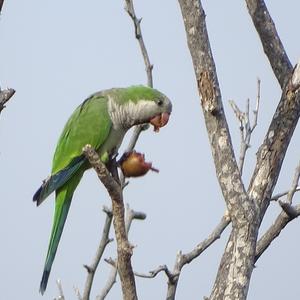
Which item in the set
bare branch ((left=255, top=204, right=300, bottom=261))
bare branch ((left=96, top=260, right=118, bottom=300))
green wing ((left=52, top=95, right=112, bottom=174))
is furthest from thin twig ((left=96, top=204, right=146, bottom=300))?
green wing ((left=52, top=95, right=112, bottom=174))

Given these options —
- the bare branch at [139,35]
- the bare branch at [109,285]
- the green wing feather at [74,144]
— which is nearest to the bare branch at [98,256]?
the bare branch at [109,285]

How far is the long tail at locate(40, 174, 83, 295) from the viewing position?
4859 millimetres

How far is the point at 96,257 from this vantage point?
13.5 feet

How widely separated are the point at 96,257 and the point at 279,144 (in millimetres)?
1280

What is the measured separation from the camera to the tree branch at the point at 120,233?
2.90 metres

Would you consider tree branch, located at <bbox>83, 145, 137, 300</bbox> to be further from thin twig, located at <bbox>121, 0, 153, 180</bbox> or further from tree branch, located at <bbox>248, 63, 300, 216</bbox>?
thin twig, located at <bbox>121, 0, 153, 180</bbox>

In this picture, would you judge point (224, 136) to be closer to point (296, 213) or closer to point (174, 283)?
point (296, 213)

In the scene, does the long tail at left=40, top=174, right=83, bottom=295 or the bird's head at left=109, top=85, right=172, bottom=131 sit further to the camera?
the bird's head at left=109, top=85, right=172, bottom=131

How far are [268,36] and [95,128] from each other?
184cm

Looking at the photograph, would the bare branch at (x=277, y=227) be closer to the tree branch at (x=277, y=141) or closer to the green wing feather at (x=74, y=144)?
the tree branch at (x=277, y=141)

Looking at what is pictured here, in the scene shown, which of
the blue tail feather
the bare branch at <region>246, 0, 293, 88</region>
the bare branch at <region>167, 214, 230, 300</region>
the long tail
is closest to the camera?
the bare branch at <region>167, 214, 230, 300</region>

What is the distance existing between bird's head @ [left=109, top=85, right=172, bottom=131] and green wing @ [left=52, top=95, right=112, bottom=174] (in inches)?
4.0

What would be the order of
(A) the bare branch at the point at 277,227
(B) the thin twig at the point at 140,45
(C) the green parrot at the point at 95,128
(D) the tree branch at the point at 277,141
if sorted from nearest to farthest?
(D) the tree branch at the point at 277,141
(A) the bare branch at the point at 277,227
(B) the thin twig at the point at 140,45
(C) the green parrot at the point at 95,128

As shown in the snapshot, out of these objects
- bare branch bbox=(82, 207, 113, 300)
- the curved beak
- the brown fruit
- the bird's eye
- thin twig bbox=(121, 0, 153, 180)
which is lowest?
bare branch bbox=(82, 207, 113, 300)
